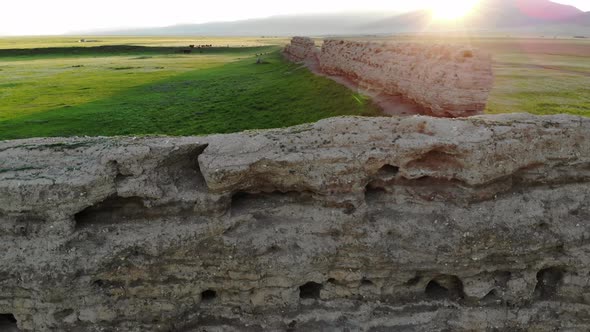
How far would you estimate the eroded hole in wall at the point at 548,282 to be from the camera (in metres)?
7.78

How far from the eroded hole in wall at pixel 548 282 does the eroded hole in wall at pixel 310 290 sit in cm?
388

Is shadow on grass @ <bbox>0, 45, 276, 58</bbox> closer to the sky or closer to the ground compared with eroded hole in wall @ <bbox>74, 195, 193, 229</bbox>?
closer to the sky

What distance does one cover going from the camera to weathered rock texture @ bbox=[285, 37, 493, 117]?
1283 centimetres

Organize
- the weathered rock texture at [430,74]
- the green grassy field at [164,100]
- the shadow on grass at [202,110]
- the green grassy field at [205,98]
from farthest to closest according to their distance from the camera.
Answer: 1. the green grassy field at [164,100]
2. the shadow on grass at [202,110]
3. the green grassy field at [205,98]
4. the weathered rock texture at [430,74]

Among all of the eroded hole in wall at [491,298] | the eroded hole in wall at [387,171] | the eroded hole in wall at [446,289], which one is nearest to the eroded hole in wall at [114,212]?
the eroded hole in wall at [387,171]

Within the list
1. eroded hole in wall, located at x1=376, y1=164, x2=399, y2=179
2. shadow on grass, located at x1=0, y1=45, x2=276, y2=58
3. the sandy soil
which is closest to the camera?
eroded hole in wall, located at x1=376, y1=164, x2=399, y2=179

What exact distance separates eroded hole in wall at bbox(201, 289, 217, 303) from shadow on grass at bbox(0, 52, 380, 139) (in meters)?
10.8

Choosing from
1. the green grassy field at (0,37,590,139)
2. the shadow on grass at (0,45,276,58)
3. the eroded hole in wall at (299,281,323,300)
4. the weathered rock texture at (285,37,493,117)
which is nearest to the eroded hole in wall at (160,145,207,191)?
the eroded hole in wall at (299,281,323,300)

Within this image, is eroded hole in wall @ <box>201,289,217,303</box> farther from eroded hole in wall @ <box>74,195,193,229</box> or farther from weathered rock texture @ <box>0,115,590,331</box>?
eroded hole in wall @ <box>74,195,193,229</box>

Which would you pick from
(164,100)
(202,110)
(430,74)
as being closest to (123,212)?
(430,74)

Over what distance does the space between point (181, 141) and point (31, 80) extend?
38453mm

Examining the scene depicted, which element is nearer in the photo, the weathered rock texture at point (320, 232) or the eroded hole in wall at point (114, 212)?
the weathered rock texture at point (320, 232)

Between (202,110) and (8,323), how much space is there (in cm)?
2060

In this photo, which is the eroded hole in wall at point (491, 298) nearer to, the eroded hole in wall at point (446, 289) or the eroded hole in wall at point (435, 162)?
the eroded hole in wall at point (446, 289)
